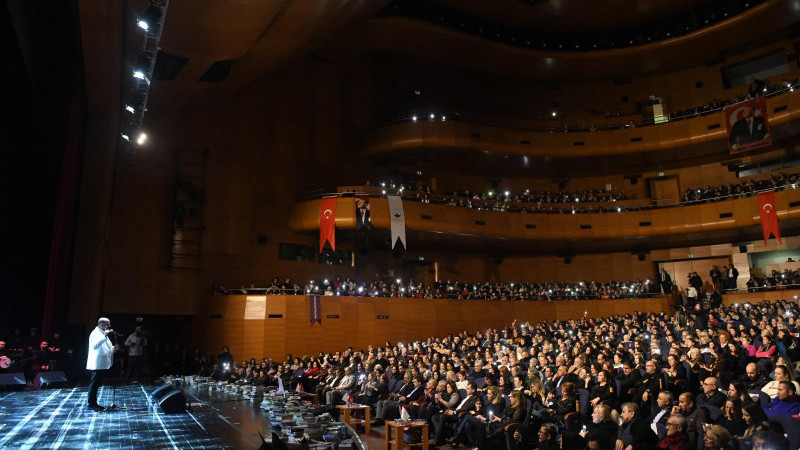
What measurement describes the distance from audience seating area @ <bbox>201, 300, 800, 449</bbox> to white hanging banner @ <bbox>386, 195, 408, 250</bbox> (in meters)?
6.03

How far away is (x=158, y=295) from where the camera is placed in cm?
1523

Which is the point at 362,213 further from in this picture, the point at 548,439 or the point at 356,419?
the point at 548,439

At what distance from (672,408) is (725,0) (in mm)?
20163

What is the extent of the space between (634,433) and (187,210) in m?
14.5

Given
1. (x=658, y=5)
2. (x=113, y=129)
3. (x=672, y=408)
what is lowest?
(x=672, y=408)

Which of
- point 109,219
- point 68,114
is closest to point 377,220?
point 109,219

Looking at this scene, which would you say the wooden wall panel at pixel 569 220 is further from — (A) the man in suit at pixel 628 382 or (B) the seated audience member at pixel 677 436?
(B) the seated audience member at pixel 677 436

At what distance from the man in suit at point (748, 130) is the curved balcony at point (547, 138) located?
26.8 inches

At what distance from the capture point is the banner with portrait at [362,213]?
658 inches

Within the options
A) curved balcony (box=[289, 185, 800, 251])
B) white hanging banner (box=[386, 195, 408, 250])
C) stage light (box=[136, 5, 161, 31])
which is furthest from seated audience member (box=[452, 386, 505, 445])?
curved balcony (box=[289, 185, 800, 251])

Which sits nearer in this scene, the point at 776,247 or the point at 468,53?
the point at 776,247

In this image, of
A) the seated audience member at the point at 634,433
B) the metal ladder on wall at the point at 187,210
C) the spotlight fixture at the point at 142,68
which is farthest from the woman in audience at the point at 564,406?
the metal ladder on wall at the point at 187,210

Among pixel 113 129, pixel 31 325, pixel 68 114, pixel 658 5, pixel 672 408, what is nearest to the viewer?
pixel 672 408

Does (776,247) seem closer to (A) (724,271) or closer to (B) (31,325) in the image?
(A) (724,271)
